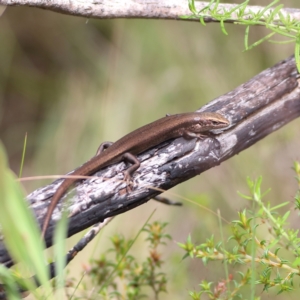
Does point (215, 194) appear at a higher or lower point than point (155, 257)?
higher

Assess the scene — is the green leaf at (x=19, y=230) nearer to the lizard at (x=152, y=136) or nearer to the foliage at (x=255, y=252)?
the lizard at (x=152, y=136)

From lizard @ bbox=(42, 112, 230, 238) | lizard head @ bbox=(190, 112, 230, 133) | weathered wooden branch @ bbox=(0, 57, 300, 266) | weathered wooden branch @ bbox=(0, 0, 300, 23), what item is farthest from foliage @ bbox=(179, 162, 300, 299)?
weathered wooden branch @ bbox=(0, 0, 300, 23)

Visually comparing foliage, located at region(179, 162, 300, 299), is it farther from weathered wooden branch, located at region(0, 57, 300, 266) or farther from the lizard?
the lizard

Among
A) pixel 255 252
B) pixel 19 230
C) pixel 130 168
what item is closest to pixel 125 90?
pixel 130 168

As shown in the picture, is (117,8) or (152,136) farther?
(152,136)

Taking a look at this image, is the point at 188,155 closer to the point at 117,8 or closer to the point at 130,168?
the point at 130,168

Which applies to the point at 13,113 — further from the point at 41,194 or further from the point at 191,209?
the point at 41,194

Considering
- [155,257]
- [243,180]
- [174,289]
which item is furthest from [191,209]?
[155,257]
